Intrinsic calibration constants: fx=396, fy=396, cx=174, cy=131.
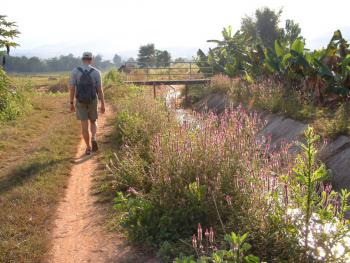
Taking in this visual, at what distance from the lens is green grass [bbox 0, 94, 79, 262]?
4614 millimetres

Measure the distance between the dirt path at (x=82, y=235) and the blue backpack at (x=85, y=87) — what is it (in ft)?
6.62

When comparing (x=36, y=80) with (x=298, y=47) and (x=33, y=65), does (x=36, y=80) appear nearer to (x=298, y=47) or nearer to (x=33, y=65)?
(x=298, y=47)

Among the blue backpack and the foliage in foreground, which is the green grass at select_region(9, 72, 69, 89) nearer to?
the blue backpack

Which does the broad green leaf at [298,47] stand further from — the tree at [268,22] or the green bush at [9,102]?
the tree at [268,22]

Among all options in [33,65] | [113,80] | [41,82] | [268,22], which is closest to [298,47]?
[113,80]

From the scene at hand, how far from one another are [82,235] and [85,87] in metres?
3.86

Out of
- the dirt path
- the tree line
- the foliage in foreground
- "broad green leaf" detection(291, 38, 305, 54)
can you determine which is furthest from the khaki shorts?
the tree line

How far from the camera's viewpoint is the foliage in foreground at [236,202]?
3.44 m

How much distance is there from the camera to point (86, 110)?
8.39 meters

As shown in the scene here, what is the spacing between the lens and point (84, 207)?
5.80 metres

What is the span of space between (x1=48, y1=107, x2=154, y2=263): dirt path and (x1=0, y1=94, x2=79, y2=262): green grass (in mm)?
153

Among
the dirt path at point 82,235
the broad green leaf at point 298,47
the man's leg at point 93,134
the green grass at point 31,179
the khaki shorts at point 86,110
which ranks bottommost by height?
the dirt path at point 82,235

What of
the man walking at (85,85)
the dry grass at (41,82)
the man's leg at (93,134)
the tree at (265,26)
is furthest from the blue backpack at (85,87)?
the tree at (265,26)

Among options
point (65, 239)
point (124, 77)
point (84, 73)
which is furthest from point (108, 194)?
point (124, 77)
